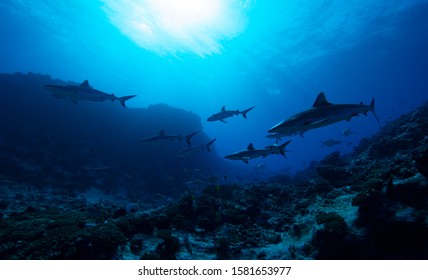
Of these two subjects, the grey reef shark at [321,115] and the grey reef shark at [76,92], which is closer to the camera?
the grey reef shark at [321,115]

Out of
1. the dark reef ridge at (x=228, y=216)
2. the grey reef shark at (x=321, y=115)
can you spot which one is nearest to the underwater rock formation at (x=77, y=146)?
the dark reef ridge at (x=228, y=216)

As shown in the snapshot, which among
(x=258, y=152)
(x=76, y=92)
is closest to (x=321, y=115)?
(x=258, y=152)

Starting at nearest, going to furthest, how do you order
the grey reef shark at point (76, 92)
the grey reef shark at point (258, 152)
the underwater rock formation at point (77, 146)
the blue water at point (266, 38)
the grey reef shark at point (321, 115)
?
the grey reef shark at point (321, 115) < the grey reef shark at point (258, 152) < the grey reef shark at point (76, 92) < the underwater rock formation at point (77, 146) < the blue water at point (266, 38)

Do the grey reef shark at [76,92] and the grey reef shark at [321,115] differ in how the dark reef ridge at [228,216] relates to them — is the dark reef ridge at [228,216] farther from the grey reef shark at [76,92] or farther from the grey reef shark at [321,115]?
the grey reef shark at [76,92]

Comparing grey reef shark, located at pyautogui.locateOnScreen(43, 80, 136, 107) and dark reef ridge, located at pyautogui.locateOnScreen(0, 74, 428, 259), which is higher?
grey reef shark, located at pyautogui.locateOnScreen(43, 80, 136, 107)

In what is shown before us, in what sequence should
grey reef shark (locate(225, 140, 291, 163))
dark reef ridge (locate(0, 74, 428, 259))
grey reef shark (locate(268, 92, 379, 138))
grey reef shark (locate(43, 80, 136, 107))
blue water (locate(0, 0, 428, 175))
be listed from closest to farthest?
dark reef ridge (locate(0, 74, 428, 259)) < grey reef shark (locate(268, 92, 379, 138)) < grey reef shark (locate(225, 140, 291, 163)) < grey reef shark (locate(43, 80, 136, 107)) < blue water (locate(0, 0, 428, 175))

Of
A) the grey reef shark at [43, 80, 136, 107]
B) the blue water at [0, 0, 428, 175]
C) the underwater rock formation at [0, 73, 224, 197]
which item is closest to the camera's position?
the grey reef shark at [43, 80, 136, 107]

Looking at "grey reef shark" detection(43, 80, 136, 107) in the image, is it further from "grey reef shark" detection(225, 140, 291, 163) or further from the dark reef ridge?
"grey reef shark" detection(225, 140, 291, 163)

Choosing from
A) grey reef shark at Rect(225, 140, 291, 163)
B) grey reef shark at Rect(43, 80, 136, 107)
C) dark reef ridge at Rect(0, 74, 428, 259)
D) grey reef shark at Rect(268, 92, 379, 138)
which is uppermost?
grey reef shark at Rect(43, 80, 136, 107)

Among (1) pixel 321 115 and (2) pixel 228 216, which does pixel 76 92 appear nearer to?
(2) pixel 228 216

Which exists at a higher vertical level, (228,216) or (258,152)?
(258,152)

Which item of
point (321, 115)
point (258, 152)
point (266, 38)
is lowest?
point (321, 115)

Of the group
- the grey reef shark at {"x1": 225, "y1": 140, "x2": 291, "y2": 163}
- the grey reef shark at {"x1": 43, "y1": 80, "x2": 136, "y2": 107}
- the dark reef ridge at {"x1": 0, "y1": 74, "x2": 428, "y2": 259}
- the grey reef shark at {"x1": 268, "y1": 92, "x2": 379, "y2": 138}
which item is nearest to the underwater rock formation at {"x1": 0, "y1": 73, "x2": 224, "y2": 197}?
the dark reef ridge at {"x1": 0, "y1": 74, "x2": 428, "y2": 259}

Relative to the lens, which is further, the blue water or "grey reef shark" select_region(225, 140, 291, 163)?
the blue water
